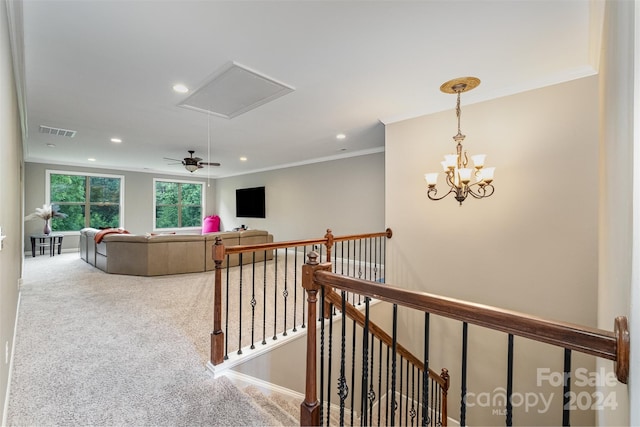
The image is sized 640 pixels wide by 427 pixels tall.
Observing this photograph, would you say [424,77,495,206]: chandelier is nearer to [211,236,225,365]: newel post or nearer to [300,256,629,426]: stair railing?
[300,256,629,426]: stair railing

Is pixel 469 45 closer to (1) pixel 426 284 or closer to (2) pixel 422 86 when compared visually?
(2) pixel 422 86

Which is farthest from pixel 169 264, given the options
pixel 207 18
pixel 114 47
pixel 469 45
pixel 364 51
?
pixel 469 45

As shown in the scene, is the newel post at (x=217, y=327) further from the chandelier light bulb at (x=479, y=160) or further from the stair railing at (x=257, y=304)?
the chandelier light bulb at (x=479, y=160)

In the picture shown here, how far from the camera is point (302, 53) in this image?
2213 millimetres

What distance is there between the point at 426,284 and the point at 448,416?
168 cm

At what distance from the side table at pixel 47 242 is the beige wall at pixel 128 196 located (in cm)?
26

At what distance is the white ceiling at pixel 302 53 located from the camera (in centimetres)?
177

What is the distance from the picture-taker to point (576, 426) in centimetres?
261

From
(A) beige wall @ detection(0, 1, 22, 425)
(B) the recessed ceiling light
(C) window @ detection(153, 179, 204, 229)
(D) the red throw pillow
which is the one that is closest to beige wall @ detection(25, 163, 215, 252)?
(C) window @ detection(153, 179, 204, 229)

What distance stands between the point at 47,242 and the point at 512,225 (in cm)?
987

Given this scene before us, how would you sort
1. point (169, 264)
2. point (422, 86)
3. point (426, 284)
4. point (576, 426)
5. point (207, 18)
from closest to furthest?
1. point (207, 18)
2. point (576, 426)
3. point (422, 86)
4. point (426, 284)
5. point (169, 264)

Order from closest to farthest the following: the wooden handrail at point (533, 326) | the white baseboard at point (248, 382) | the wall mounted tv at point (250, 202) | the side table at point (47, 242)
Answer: the wooden handrail at point (533, 326)
the white baseboard at point (248, 382)
the side table at point (47, 242)
the wall mounted tv at point (250, 202)

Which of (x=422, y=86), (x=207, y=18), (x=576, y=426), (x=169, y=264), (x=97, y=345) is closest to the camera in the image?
(x=207, y=18)

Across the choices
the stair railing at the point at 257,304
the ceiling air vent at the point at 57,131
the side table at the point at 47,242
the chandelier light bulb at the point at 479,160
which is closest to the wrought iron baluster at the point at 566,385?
the stair railing at the point at 257,304
